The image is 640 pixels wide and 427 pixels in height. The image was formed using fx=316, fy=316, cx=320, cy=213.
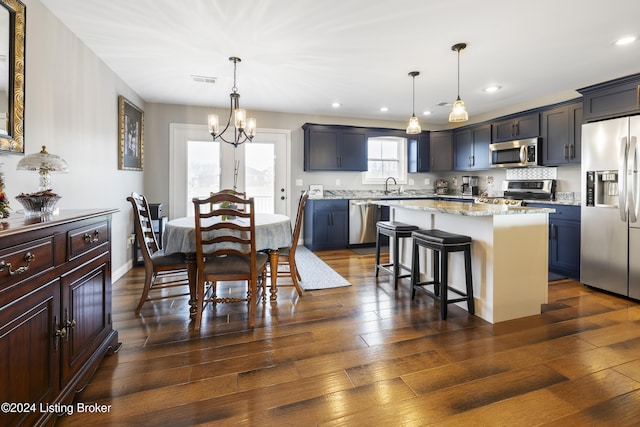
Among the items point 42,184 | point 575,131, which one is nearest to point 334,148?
point 575,131

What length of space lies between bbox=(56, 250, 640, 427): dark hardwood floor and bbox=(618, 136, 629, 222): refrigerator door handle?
0.91 metres

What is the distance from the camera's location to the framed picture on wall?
3761 mm

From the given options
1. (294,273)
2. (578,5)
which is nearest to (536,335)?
(294,273)

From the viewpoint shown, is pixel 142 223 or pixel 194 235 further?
pixel 142 223

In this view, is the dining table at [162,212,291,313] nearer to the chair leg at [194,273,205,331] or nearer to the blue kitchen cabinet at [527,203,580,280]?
the chair leg at [194,273,205,331]

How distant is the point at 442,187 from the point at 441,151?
30.3 inches

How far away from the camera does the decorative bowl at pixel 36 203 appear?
59.5 inches

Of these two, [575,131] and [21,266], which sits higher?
[575,131]

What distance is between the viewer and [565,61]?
3324 mm

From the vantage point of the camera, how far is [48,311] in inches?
52.8

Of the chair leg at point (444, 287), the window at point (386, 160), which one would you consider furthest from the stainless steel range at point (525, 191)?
the chair leg at point (444, 287)

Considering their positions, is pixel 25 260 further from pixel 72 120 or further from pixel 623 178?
pixel 623 178

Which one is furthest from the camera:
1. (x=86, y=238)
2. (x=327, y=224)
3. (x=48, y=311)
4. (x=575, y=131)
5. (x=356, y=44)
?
(x=327, y=224)

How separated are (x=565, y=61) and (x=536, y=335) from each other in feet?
9.44
